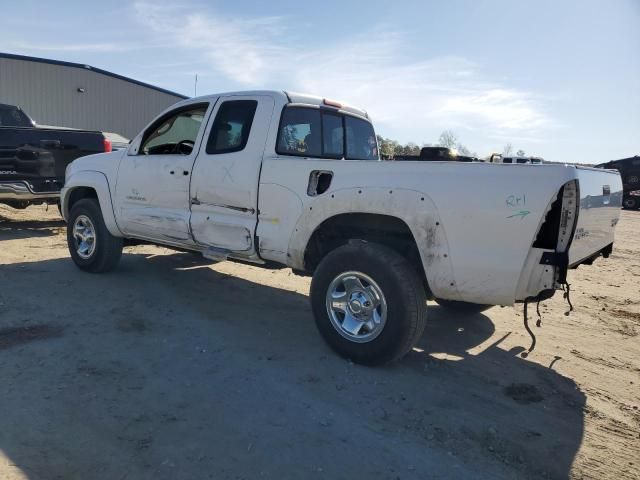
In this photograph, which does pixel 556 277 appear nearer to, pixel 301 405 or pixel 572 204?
pixel 572 204

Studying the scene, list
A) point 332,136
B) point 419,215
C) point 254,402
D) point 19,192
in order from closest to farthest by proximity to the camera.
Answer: point 254,402
point 419,215
point 332,136
point 19,192

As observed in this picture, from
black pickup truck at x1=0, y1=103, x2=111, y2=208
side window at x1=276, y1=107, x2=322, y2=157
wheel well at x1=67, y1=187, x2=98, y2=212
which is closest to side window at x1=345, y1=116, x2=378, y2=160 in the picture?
side window at x1=276, y1=107, x2=322, y2=157

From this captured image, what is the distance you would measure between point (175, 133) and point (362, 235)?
106 inches

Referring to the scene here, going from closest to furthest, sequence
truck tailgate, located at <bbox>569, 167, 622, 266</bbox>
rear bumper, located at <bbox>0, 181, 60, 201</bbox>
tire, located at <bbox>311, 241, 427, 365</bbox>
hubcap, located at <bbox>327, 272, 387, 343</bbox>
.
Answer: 1. truck tailgate, located at <bbox>569, 167, 622, 266</bbox>
2. tire, located at <bbox>311, 241, 427, 365</bbox>
3. hubcap, located at <bbox>327, 272, 387, 343</bbox>
4. rear bumper, located at <bbox>0, 181, 60, 201</bbox>

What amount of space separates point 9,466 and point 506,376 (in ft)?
10.5

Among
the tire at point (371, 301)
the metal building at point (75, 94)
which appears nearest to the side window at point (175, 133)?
the tire at point (371, 301)

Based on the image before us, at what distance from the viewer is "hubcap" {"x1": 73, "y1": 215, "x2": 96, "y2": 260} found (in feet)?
19.8

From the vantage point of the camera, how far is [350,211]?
368cm

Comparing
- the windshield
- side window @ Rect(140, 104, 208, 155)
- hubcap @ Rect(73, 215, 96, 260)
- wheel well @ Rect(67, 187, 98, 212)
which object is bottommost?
hubcap @ Rect(73, 215, 96, 260)

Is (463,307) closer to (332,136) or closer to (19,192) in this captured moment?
(332,136)

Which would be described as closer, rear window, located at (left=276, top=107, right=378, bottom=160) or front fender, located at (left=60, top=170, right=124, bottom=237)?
rear window, located at (left=276, top=107, right=378, bottom=160)

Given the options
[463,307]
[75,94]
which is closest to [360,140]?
[463,307]

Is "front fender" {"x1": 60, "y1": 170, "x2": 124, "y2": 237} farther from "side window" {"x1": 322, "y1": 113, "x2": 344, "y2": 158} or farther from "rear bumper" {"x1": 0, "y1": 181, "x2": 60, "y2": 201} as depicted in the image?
"side window" {"x1": 322, "y1": 113, "x2": 344, "y2": 158}

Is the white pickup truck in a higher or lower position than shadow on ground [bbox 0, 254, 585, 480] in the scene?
higher
